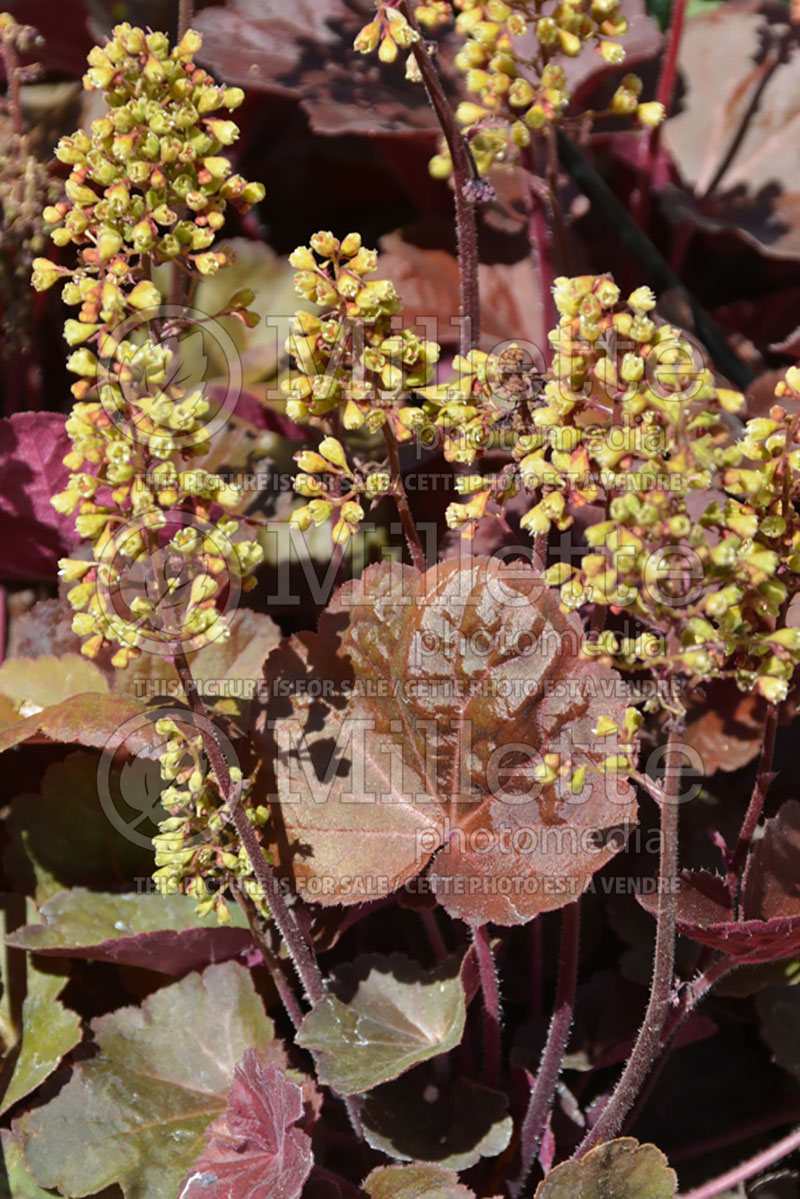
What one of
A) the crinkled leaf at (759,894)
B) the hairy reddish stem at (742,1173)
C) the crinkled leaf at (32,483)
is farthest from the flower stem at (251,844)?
the crinkled leaf at (32,483)

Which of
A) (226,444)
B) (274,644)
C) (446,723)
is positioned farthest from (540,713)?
(226,444)

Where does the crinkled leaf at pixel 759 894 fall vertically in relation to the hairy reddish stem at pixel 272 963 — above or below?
above

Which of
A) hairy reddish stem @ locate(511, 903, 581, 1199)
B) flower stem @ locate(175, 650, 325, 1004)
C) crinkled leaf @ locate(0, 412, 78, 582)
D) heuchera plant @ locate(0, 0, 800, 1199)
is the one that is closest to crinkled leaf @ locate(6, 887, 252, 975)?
heuchera plant @ locate(0, 0, 800, 1199)

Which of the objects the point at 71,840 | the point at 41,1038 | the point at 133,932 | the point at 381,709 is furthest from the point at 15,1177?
the point at 381,709

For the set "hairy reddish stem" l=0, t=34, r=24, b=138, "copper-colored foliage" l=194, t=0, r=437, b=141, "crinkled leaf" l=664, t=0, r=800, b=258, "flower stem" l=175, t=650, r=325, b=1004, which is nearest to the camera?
"flower stem" l=175, t=650, r=325, b=1004

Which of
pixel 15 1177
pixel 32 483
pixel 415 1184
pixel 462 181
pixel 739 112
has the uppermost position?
pixel 462 181

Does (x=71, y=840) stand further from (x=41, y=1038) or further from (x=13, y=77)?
(x=13, y=77)

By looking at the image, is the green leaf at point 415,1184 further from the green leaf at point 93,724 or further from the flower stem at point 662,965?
the green leaf at point 93,724

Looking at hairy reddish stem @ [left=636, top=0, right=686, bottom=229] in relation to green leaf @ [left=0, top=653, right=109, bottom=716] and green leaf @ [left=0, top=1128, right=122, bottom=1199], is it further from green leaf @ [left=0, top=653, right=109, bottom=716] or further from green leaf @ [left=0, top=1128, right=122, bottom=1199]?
green leaf @ [left=0, top=1128, right=122, bottom=1199]
